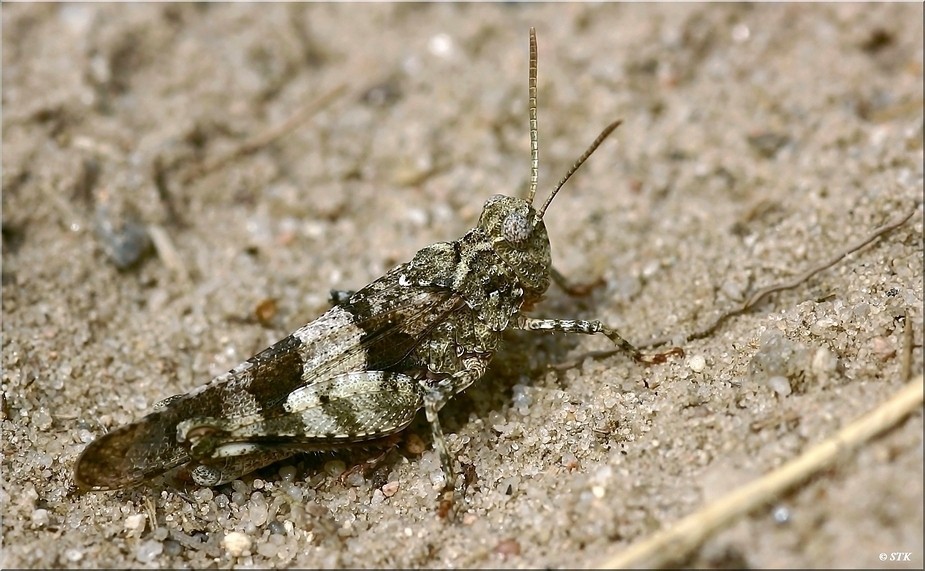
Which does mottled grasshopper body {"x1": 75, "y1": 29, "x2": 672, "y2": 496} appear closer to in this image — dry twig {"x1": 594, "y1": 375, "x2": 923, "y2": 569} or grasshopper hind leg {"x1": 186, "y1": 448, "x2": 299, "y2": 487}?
grasshopper hind leg {"x1": 186, "y1": 448, "x2": 299, "y2": 487}

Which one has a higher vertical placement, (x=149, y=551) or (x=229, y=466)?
(x=229, y=466)

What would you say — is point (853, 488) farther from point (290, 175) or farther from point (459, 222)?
point (290, 175)

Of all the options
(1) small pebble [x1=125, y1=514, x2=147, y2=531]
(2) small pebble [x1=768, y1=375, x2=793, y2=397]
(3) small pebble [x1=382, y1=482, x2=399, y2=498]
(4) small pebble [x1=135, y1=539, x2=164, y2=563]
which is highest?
(2) small pebble [x1=768, y1=375, x2=793, y2=397]

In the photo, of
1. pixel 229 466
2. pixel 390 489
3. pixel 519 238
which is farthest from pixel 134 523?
pixel 519 238

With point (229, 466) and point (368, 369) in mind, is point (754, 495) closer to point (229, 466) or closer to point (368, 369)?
point (368, 369)

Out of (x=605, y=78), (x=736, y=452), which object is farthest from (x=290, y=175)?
(x=736, y=452)

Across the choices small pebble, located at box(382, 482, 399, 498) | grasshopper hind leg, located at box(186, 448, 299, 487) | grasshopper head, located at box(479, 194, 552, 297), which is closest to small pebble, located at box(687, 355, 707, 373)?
grasshopper head, located at box(479, 194, 552, 297)

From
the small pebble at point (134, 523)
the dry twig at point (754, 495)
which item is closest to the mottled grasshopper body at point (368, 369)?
the small pebble at point (134, 523)
